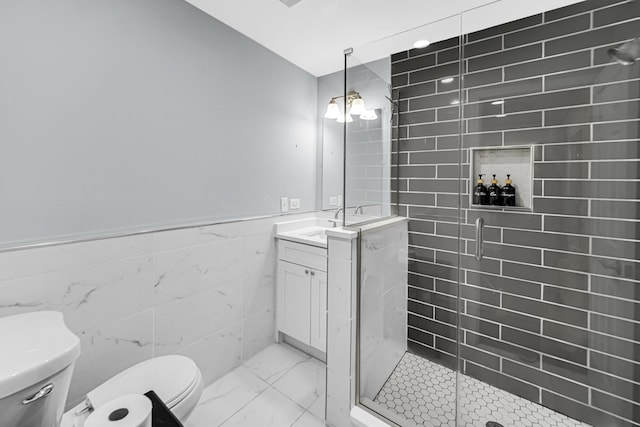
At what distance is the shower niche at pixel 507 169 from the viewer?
5.50ft

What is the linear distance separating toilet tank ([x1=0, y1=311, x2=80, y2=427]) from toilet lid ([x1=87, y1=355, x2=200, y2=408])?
17 centimetres

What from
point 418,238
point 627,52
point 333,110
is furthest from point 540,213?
point 333,110

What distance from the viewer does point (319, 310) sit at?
6.56 ft

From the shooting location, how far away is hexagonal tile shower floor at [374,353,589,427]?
1.51m

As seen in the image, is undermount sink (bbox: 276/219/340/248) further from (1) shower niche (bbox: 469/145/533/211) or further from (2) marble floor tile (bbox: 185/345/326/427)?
(1) shower niche (bbox: 469/145/533/211)

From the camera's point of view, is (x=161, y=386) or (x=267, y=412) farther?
(x=267, y=412)

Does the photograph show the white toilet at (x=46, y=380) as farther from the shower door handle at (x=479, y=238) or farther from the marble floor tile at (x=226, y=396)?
the shower door handle at (x=479, y=238)

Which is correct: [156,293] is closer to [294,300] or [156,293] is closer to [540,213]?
[294,300]

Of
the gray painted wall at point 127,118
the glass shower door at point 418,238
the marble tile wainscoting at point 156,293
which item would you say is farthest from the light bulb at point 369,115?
the marble tile wainscoting at point 156,293

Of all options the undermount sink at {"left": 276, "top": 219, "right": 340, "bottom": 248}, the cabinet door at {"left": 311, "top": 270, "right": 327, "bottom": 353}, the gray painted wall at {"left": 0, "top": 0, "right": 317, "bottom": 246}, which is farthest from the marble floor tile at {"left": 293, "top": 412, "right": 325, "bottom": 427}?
the gray painted wall at {"left": 0, "top": 0, "right": 317, "bottom": 246}

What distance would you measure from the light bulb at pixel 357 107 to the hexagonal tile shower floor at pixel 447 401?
1702 millimetres

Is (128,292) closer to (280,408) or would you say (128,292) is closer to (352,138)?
(280,408)

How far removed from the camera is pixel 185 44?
5.49ft

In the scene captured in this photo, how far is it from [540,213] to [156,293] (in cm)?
234
